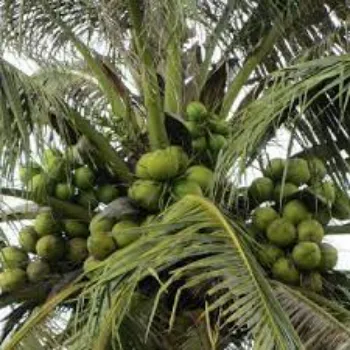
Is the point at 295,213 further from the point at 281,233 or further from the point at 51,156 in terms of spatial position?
the point at 51,156

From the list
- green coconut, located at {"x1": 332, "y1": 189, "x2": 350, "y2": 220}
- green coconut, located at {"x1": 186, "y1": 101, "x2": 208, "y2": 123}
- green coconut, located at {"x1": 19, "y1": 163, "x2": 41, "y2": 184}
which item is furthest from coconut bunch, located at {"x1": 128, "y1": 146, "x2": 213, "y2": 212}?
green coconut, located at {"x1": 332, "y1": 189, "x2": 350, "y2": 220}

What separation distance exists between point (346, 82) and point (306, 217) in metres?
0.62

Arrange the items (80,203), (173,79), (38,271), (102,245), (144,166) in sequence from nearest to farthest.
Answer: (102,245), (144,166), (38,271), (80,203), (173,79)

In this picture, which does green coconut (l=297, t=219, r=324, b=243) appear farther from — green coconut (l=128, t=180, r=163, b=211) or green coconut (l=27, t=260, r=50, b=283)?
green coconut (l=27, t=260, r=50, b=283)

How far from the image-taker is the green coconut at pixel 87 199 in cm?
Result: 449

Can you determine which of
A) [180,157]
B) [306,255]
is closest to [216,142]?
[180,157]

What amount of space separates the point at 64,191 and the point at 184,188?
58cm

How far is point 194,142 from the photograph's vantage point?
443cm

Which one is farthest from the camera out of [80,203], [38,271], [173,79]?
[173,79]

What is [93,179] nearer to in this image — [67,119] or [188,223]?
[67,119]

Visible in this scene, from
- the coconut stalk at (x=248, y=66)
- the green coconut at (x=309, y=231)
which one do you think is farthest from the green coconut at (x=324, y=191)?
the coconut stalk at (x=248, y=66)

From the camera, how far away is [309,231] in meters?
4.11

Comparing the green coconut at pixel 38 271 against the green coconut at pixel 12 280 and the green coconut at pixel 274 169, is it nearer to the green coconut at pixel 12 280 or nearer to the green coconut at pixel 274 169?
the green coconut at pixel 12 280

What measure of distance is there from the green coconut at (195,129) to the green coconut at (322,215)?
599 millimetres
